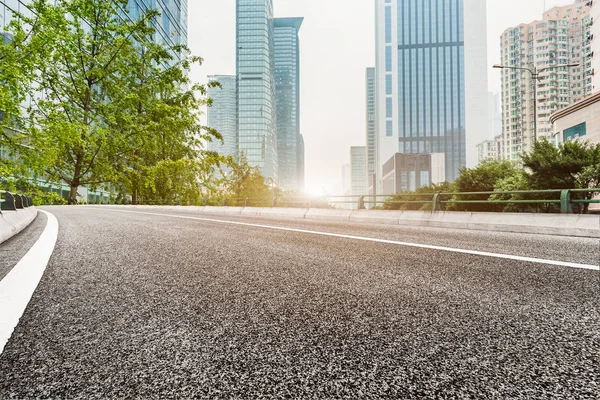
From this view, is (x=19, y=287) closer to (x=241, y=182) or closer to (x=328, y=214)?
(x=328, y=214)

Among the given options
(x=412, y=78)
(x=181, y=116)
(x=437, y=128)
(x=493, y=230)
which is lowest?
(x=493, y=230)

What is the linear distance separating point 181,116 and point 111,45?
28.5 ft

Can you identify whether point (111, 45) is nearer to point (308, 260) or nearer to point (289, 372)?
point (308, 260)

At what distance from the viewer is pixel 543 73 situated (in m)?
124

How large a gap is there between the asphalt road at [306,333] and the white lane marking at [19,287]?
61 millimetres

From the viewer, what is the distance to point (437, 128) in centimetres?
18850

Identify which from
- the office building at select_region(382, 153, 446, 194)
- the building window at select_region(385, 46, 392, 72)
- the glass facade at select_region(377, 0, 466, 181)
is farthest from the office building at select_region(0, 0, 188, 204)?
the glass facade at select_region(377, 0, 466, 181)

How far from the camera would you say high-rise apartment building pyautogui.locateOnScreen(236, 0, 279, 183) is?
16562cm

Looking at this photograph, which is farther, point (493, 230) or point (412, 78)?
point (412, 78)

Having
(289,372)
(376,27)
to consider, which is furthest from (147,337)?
(376,27)

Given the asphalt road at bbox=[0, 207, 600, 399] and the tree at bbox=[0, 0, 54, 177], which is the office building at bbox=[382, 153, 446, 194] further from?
the asphalt road at bbox=[0, 207, 600, 399]

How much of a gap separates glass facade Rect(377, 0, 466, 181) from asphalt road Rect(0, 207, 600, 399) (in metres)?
199

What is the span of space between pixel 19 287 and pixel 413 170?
170044 mm

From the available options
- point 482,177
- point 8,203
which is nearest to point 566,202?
point 8,203
